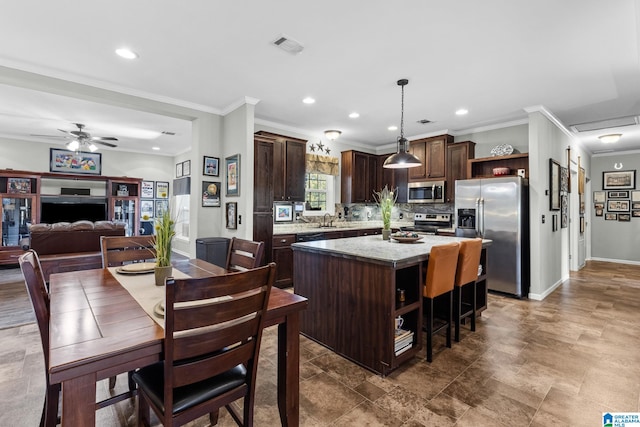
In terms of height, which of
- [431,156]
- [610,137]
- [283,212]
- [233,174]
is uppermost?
[610,137]

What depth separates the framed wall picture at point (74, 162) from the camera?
734cm

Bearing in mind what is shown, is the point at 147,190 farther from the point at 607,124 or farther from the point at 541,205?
the point at 607,124

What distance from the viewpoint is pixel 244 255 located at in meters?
2.30

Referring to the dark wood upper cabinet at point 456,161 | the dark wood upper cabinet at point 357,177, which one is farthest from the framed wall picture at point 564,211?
the dark wood upper cabinet at point 357,177

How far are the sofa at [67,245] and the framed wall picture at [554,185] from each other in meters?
6.85

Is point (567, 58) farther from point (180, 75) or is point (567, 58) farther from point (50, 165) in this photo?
point (50, 165)

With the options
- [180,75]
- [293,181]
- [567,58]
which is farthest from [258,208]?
[567,58]

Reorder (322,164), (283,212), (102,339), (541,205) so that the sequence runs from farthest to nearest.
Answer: (322,164) → (283,212) → (541,205) → (102,339)

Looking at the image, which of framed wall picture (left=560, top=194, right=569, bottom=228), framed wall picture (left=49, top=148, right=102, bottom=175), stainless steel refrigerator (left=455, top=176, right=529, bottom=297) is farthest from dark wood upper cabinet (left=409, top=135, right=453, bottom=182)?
framed wall picture (left=49, top=148, right=102, bottom=175)

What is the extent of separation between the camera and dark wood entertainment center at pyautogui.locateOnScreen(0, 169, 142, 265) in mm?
6301

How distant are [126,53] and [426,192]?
16.2 ft

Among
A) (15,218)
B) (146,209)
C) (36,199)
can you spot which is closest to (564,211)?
(146,209)

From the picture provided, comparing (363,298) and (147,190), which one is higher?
(147,190)

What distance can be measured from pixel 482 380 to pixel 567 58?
3005 mm
